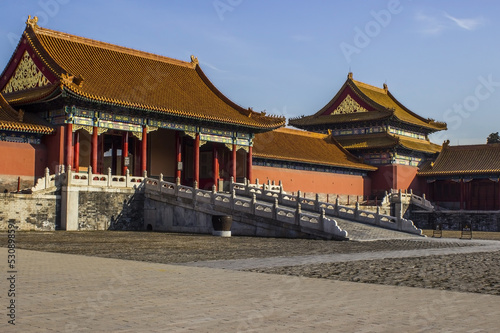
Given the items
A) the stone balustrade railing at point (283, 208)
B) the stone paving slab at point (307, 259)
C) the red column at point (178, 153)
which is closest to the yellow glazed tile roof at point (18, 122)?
the stone balustrade railing at point (283, 208)

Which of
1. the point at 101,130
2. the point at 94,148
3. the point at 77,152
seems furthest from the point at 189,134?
the point at 77,152

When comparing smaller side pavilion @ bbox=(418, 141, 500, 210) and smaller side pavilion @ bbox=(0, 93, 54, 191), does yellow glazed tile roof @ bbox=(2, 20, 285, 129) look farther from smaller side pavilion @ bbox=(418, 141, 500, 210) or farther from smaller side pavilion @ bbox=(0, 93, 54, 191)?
smaller side pavilion @ bbox=(418, 141, 500, 210)

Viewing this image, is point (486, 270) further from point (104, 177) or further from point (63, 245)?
point (104, 177)

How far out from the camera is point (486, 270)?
14.8 metres

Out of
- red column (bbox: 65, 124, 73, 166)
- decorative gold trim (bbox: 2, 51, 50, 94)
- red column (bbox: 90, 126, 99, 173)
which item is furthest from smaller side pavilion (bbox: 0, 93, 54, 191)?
decorative gold trim (bbox: 2, 51, 50, 94)

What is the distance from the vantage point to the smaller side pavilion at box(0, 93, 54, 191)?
30.8m

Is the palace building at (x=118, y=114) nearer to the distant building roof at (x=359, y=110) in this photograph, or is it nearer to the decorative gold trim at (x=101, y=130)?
the decorative gold trim at (x=101, y=130)

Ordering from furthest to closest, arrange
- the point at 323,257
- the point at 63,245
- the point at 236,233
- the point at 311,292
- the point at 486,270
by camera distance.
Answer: the point at 236,233 → the point at 63,245 → the point at 323,257 → the point at 486,270 → the point at 311,292

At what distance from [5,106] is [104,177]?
581 cm

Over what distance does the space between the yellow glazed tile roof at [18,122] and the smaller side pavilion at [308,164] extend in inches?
591

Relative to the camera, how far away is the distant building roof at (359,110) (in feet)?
187

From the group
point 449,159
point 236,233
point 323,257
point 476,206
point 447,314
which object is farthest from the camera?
point 449,159

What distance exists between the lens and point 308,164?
158ft

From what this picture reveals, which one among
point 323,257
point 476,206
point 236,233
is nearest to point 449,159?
point 476,206
